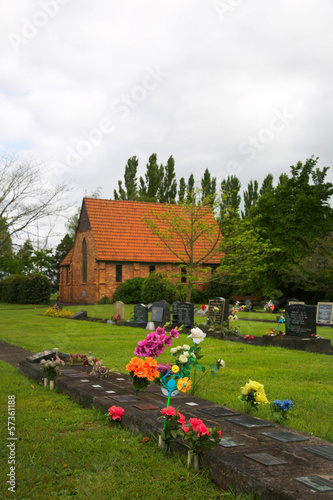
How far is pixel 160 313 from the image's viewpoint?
18188 mm

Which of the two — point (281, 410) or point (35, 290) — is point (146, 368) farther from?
point (35, 290)

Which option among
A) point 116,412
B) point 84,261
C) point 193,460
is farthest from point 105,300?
point 193,460

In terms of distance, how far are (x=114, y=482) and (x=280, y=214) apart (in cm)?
2976

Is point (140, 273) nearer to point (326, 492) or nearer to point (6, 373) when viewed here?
point (6, 373)

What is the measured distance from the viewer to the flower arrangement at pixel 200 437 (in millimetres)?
3697

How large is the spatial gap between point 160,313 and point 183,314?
1.18m

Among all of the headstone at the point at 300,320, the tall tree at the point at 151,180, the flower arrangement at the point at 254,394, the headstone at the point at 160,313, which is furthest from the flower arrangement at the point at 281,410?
the tall tree at the point at 151,180

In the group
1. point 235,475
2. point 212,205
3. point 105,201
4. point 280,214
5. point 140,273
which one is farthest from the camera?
point 105,201

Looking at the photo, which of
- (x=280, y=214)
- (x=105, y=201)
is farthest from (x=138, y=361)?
(x=105, y=201)

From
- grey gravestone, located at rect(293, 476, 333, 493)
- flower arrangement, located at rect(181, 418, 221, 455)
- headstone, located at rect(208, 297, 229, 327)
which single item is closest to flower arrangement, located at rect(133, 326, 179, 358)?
flower arrangement, located at rect(181, 418, 221, 455)

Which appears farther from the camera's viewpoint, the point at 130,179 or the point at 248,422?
the point at 130,179

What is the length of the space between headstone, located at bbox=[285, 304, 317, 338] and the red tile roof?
21101mm

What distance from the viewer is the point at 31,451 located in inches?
170

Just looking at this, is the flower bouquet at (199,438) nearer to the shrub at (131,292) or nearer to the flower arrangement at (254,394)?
the flower arrangement at (254,394)
